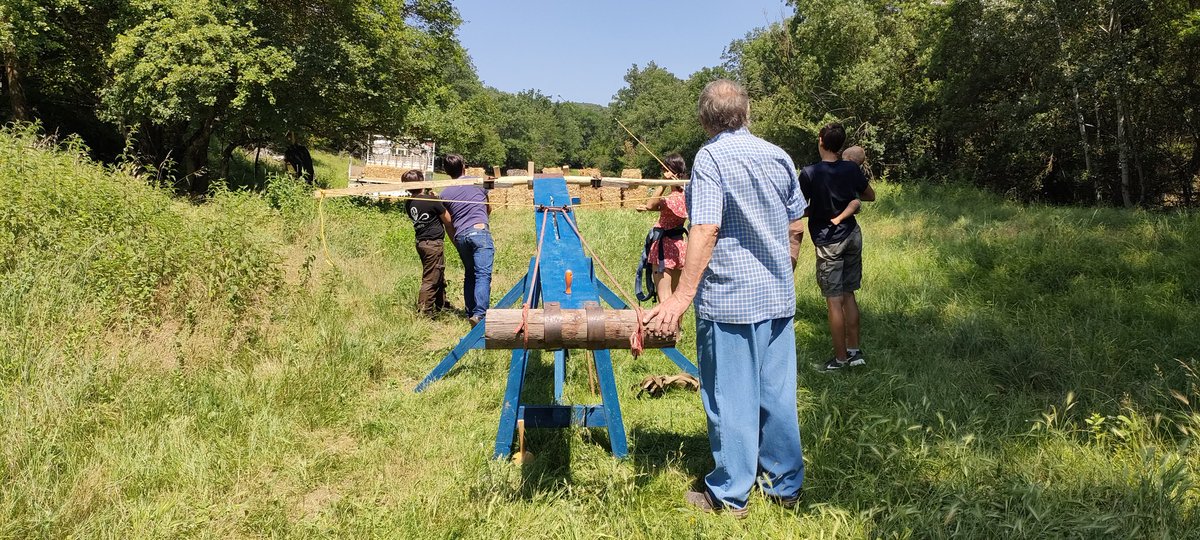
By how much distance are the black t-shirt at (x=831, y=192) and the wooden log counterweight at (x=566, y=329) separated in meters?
2.65

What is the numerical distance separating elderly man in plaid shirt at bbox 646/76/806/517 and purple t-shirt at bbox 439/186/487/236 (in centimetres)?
357

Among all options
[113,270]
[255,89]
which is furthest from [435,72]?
[113,270]

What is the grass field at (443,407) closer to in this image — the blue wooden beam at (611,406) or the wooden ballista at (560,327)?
the blue wooden beam at (611,406)

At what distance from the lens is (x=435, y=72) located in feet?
54.3

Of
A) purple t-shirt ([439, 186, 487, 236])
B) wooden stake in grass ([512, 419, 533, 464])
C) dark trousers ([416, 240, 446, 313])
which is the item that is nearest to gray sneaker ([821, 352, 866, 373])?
wooden stake in grass ([512, 419, 533, 464])

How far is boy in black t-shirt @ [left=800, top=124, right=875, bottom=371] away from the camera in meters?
4.69

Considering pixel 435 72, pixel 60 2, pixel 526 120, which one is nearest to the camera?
pixel 60 2

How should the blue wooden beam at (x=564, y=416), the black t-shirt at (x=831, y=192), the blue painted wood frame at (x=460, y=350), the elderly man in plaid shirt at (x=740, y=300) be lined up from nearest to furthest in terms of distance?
the elderly man in plaid shirt at (x=740, y=300) < the blue wooden beam at (x=564, y=416) < the blue painted wood frame at (x=460, y=350) < the black t-shirt at (x=831, y=192)

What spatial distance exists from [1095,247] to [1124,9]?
344 inches

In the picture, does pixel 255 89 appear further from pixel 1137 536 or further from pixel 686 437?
pixel 1137 536

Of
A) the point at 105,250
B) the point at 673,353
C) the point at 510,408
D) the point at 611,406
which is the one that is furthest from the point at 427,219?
the point at 611,406

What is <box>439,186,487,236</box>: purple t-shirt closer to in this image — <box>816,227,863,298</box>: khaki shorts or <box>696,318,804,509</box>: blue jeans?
<box>816,227,863,298</box>: khaki shorts

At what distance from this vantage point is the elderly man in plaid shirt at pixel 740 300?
2.59 metres

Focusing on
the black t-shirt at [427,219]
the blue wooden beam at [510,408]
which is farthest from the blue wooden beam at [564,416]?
the black t-shirt at [427,219]
